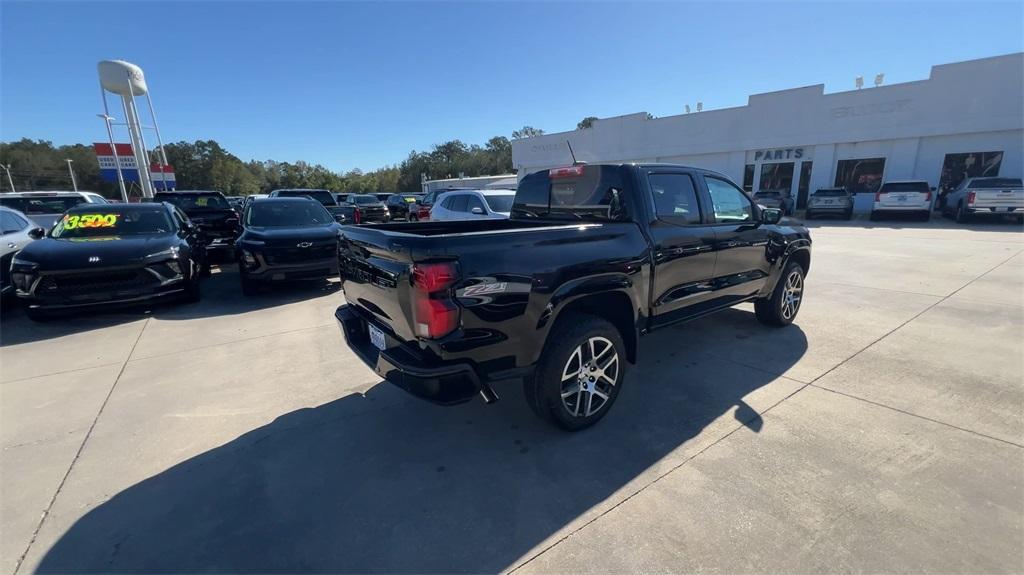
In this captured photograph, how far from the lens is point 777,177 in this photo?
24453mm

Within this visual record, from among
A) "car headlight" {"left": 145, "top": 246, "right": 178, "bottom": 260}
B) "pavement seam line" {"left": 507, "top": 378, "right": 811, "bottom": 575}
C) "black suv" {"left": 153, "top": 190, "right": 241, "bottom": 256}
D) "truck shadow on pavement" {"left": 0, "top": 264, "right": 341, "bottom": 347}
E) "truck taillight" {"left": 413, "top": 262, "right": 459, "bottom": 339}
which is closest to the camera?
"pavement seam line" {"left": 507, "top": 378, "right": 811, "bottom": 575}

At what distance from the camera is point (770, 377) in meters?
3.92

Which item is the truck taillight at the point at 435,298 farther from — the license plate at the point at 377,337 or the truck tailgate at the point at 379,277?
the license plate at the point at 377,337

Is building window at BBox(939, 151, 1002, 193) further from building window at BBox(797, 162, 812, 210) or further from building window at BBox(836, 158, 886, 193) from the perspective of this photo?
building window at BBox(797, 162, 812, 210)

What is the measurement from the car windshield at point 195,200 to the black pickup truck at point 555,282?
1020cm

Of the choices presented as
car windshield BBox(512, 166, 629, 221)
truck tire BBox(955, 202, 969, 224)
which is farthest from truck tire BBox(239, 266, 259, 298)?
truck tire BBox(955, 202, 969, 224)

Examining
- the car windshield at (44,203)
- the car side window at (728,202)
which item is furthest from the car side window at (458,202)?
the car windshield at (44,203)

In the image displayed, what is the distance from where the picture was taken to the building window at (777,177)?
23906 millimetres

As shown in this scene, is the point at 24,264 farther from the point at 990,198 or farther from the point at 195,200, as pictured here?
the point at 990,198

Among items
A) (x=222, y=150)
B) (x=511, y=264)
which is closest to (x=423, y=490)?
(x=511, y=264)

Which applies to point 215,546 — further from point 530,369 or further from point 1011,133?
point 1011,133

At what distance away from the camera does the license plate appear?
2.94 metres

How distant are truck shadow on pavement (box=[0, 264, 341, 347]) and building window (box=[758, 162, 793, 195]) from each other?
25127 mm

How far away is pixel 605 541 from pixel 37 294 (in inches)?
285
